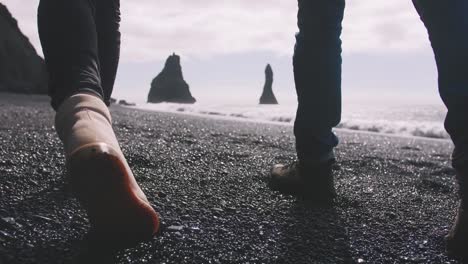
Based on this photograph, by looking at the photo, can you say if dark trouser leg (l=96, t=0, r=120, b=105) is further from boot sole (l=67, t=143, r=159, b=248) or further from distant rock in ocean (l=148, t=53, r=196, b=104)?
distant rock in ocean (l=148, t=53, r=196, b=104)

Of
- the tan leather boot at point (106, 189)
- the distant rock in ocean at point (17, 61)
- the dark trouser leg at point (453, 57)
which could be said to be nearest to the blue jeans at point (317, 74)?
the dark trouser leg at point (453, 57)

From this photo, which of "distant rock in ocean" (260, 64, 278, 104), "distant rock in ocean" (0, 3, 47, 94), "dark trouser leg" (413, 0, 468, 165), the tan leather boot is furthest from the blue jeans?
"distant rock in ocean" (260, 64, 278, 104)

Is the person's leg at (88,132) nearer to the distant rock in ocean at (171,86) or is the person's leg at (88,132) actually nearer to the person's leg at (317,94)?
the person's leg at (317,94)

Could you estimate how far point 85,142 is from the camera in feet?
2.87

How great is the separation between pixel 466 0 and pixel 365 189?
3.25ft

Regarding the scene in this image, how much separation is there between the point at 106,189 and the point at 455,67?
1114mm

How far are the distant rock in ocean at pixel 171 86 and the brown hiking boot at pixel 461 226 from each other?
73.8 m

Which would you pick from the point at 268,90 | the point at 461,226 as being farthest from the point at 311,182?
the point at 268,90

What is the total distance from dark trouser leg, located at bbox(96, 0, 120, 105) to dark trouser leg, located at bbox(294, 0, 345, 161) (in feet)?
2.76

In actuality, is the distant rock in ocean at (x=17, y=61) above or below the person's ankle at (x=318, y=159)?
above

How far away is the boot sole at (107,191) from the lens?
2.74 feet

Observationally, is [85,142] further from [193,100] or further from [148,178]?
[193,100]

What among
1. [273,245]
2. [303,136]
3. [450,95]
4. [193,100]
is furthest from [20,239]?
[193,100]

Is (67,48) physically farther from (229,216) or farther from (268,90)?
(268,90)
